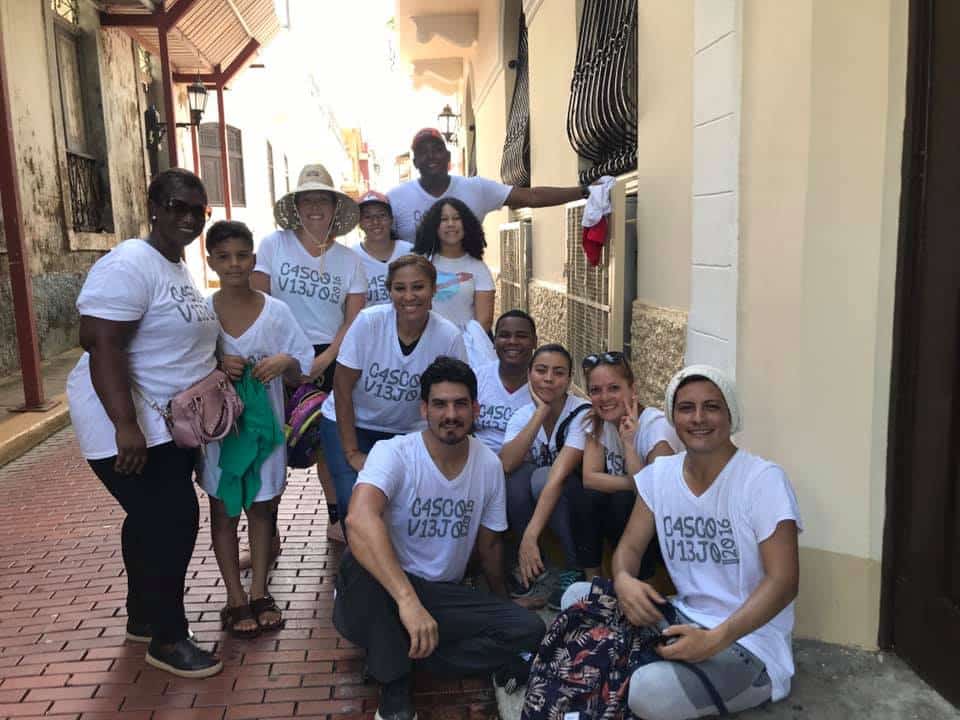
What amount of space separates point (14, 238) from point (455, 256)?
14.1ft

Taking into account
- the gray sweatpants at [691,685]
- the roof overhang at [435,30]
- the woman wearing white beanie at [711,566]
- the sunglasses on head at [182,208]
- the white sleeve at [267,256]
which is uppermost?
the roof overhang at [435,30]

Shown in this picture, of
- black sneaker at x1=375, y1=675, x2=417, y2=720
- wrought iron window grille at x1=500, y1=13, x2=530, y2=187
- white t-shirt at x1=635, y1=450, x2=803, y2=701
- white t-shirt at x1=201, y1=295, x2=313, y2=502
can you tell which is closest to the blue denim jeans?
white t-shirt at x1=201, y1=295, x2=313, y2=502

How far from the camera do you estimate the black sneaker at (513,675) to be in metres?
2.74

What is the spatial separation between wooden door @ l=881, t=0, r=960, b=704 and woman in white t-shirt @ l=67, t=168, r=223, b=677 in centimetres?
235

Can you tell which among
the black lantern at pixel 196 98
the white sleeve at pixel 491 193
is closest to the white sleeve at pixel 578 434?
the white sleeve at pixel 491 193

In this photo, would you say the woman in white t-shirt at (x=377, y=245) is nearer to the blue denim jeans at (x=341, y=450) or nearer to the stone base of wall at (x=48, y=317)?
the blue denim jeans at (x=341, y=450)

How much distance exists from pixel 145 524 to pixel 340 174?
129 feet

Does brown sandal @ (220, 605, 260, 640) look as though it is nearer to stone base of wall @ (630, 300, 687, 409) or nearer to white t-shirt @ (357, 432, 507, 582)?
white t-shirt @ (357, 432, 507, 582)

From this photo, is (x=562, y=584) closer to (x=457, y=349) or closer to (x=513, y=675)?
(x=513, y=675)

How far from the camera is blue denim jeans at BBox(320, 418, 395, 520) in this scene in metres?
3.56

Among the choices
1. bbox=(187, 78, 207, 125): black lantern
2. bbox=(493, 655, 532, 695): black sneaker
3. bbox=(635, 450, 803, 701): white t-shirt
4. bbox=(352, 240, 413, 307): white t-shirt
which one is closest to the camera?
bbox=(635, 450, 803, 701): white t-shirt

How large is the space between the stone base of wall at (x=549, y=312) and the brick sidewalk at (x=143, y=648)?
8.24 ft

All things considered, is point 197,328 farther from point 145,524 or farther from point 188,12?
point 188,12

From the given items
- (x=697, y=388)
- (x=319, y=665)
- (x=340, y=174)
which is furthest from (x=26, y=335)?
(x=340, y=174)
